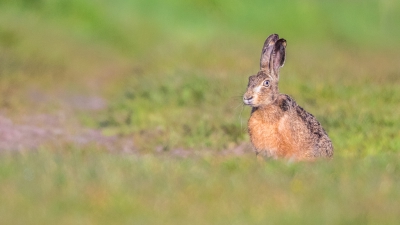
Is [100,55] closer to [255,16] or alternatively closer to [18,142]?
[255,16]

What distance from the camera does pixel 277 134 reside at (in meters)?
9.79

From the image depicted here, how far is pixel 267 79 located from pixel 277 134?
0.72 metres

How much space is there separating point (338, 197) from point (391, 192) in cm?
47

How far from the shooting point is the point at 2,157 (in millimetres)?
8625

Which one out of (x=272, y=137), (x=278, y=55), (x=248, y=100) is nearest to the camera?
(x=272, y=137)

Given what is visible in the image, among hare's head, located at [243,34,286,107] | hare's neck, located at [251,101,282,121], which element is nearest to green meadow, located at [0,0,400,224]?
hare's neck, located at [251,101,282,121]

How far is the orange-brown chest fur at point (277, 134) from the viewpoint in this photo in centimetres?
977

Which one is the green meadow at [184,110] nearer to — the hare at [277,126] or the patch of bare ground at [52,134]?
the patch of bare ground at [52,134]

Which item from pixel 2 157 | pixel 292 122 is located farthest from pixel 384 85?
pixel 2 157

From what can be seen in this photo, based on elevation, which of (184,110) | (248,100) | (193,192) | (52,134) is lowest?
(193,192)

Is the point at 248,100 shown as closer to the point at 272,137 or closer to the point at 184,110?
the point at 272,137

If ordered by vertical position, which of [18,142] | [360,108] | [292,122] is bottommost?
[292,122]

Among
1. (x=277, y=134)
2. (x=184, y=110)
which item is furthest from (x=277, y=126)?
(x=184, y=110)

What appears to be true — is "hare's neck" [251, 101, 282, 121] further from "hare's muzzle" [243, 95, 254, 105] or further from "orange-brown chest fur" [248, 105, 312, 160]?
"hare's muzzle" [243, 95, 254, 105]
